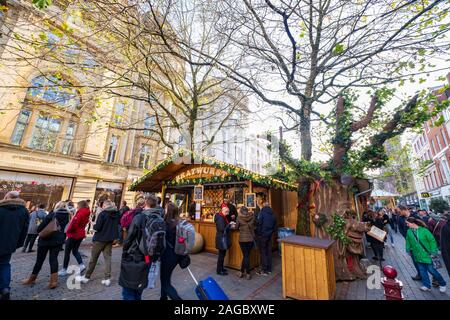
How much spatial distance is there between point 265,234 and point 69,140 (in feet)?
50.9

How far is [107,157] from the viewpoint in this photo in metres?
16.3

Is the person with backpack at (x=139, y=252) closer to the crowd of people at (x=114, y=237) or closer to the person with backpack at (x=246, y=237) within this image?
the crowd of people at (x=114, y=237)

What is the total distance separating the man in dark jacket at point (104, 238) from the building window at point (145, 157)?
14395 mm

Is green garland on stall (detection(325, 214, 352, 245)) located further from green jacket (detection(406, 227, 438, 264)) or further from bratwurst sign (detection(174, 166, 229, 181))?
bratwurst sign (detection(174, 166, 229, 181))

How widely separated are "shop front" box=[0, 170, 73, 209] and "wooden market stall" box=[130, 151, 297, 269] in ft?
28.6

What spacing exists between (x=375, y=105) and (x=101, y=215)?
28.2ft

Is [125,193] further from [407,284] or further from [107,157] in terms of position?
[407,284]

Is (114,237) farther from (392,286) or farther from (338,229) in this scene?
(338,229)

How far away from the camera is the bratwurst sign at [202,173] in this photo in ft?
24.9

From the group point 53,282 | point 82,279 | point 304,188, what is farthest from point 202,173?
point 53,282

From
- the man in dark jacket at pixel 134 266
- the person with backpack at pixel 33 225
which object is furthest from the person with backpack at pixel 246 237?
the person with backpack at pixel 33 225

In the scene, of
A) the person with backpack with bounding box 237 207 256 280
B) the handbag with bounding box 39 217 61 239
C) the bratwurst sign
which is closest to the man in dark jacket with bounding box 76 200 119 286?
the handbag with bounding box 39 217 61 239

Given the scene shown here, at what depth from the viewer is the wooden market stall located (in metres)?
6.45
